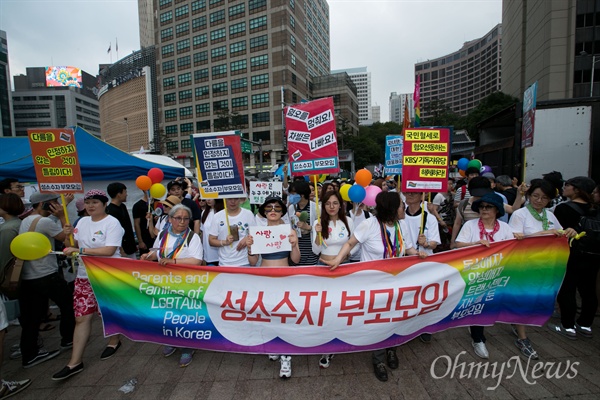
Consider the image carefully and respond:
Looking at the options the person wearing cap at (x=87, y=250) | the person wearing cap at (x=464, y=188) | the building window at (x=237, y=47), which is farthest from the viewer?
the building window at (x=237, y=47)

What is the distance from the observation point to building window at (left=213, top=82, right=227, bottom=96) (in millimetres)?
54156

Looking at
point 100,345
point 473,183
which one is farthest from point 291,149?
point 100,345

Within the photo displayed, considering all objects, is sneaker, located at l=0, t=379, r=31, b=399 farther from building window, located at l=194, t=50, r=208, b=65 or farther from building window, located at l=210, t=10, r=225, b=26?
building window, located at l=210, t=10, r=225, b=26

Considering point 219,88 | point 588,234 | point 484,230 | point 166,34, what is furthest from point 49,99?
point 588,234

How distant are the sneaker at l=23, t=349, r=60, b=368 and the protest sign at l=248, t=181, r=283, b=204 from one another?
133 inches

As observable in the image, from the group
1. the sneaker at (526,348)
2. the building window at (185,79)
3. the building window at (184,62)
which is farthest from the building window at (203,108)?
the sneaker at (526,348)

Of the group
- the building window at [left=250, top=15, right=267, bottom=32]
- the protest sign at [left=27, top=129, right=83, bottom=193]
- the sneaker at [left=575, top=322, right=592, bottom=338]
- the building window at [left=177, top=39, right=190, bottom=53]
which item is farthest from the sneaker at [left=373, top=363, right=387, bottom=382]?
the building window at [left=177, top=39, right=190, bottom=53]

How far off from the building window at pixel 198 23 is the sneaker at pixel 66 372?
208 ft

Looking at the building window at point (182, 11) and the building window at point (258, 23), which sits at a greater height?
the building window at point (182, 11)

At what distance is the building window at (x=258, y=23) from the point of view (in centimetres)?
4981

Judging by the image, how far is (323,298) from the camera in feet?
10.2

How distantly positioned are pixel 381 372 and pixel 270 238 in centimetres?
177

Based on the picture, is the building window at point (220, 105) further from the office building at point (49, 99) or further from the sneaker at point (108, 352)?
the office building at point (49, 99)

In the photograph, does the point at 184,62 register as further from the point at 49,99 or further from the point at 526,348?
the point at 49,99
